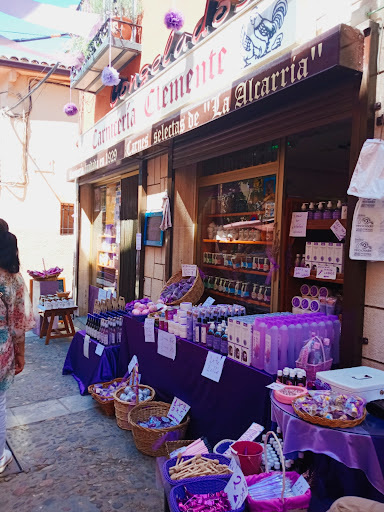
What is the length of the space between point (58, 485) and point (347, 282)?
8.73 ft

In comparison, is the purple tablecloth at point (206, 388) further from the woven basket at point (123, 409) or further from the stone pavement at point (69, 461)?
the stone pavement at point (69, 461)

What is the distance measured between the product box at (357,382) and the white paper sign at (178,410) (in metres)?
1.60

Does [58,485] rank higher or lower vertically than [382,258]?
lower

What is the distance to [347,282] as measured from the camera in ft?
9.91

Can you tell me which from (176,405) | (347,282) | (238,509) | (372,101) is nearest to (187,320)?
(176,405)

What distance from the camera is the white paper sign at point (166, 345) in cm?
396

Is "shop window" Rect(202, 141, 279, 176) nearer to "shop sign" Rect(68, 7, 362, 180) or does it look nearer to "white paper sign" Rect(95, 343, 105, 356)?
"shop sign" Rect(68, 7, 362, 180)

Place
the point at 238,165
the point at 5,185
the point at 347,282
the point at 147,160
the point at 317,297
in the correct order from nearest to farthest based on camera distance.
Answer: the point at 347,282 < the point at 317,297 < the point at 238,165 < the point at 147,160 < the point at 5,185

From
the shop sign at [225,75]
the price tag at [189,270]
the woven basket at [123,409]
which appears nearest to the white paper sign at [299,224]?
the shop sign at [225,75]

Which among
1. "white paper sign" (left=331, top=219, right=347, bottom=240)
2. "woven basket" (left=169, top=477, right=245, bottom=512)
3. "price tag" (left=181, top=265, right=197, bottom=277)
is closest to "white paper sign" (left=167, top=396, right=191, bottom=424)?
"woven basket" (left=169, top=477, right=245, bottom=512)

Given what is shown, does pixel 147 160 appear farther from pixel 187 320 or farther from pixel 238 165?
pixel 187 320

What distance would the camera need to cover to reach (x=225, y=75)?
4.29m

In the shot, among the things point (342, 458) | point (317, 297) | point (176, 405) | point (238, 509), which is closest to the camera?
point (238, 509)

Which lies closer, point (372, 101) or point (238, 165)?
point (372, 101)
